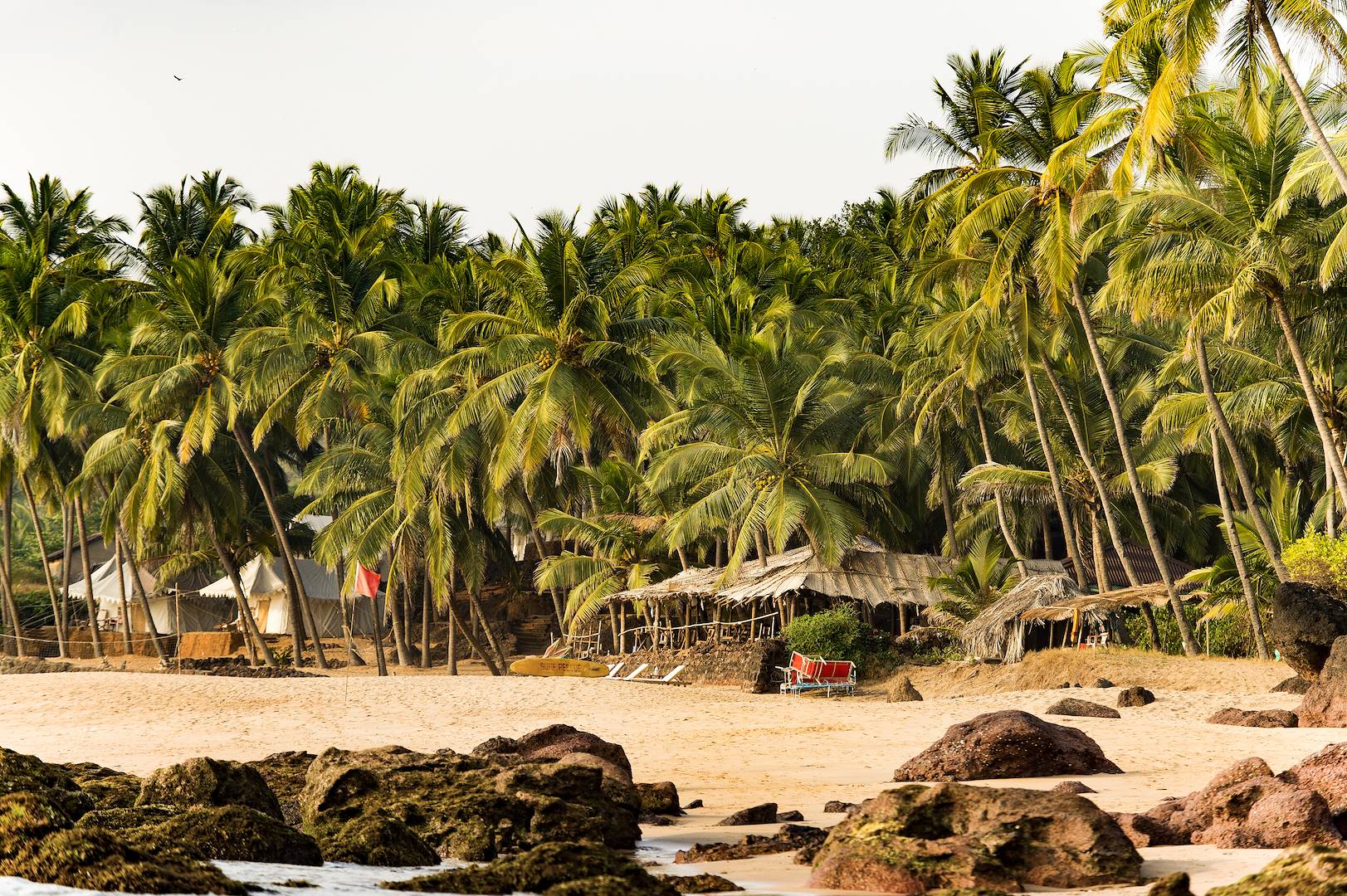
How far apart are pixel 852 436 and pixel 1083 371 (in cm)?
575

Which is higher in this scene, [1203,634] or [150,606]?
[150,606]

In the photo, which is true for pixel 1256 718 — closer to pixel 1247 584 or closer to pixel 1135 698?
pixel 1135 698

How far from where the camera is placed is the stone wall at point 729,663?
24109mm

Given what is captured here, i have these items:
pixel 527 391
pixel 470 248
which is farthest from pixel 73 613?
pixel 527 391

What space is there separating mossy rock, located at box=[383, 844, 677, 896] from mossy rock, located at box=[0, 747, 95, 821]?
2.49 metres

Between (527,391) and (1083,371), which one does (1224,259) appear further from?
(527,391)

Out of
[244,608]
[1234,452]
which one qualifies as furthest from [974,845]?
[244,608]

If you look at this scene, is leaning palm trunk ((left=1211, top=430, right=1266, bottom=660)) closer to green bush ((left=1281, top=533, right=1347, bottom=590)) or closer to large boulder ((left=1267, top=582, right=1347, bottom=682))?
green bush ((left=1281, top=533, right=1347, bottom=590))

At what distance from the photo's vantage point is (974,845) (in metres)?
7.40

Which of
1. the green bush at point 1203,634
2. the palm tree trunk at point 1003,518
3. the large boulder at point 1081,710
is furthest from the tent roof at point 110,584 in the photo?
the large boulder at point 1081,710

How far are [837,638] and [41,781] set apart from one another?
18.9 m

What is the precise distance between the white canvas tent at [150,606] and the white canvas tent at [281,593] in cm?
186

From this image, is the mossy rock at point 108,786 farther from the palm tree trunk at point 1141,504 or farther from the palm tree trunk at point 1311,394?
the palm tree trunk at point 1141,504

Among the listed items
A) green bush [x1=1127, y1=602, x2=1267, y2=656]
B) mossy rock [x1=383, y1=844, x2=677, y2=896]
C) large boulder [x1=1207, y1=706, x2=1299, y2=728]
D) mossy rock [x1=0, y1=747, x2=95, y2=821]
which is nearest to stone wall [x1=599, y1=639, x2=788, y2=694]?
green bush [x1=1127, y1=602, x2=1267, y2=656]
